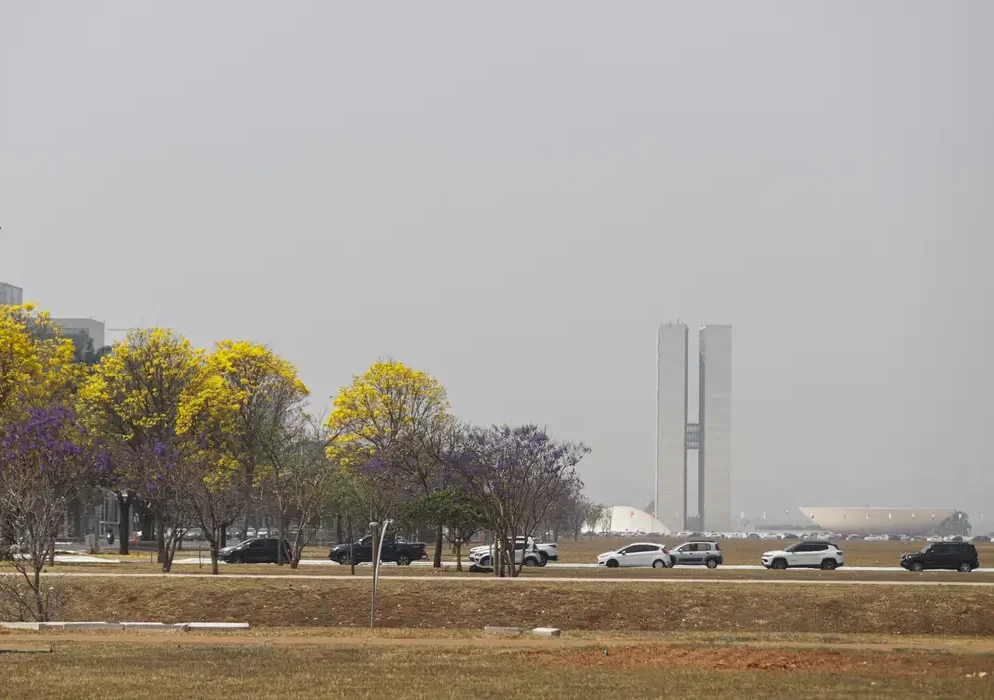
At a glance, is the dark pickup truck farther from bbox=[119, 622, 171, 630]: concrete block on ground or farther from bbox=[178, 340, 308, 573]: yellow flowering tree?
bbox=[119, 622, 171, 630]: concrete block on ground

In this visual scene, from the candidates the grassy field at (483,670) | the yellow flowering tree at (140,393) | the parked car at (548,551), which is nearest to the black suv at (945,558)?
the parked car at (548,551)

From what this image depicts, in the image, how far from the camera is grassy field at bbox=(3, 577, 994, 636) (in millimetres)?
43406

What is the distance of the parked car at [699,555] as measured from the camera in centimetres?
7281

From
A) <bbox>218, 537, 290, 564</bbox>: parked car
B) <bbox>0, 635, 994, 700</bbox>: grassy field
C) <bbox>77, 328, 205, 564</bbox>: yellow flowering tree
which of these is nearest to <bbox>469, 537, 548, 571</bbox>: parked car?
<bbox>218, 537, 290, 564</bbox>: parked car

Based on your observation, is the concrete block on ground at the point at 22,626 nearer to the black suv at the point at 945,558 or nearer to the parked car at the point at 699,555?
the parked car at the point at 699,555

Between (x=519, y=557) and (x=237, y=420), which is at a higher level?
(x=237, y=420)

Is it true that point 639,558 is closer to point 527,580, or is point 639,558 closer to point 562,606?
point 527,580

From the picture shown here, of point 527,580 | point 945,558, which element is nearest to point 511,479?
point 527,580

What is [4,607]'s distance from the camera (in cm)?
4300

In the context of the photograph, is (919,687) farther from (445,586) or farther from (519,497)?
(519,497)

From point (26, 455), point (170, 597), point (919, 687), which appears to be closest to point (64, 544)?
point (26, 455)

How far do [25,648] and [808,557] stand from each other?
48.0 m

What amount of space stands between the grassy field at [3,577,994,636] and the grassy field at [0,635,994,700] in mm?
10303

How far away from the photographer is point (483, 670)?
27.2 meters
